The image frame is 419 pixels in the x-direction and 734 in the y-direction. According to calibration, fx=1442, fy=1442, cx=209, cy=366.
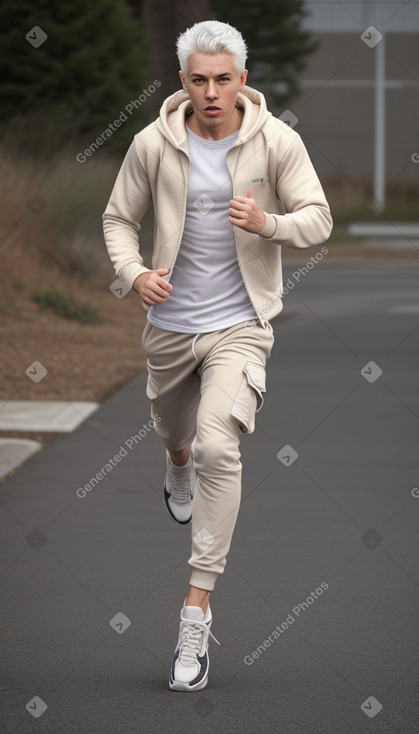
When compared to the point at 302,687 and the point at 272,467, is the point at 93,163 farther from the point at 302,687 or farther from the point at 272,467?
the point at 302,687

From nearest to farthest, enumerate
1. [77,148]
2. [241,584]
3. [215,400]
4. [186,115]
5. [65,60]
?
[215,400], [186,115], [241,584], [77,148], [65,60]

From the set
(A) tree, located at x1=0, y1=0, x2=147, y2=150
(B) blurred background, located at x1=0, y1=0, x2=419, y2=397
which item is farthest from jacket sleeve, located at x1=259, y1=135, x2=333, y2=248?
(A) tree, located at x1=0, y1=0, x2=147, y2=150

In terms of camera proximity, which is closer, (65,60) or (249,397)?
(249,397)

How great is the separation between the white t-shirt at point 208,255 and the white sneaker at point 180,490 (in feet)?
3.70

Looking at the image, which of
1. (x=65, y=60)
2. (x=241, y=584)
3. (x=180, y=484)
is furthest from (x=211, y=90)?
(x=65, y=60)

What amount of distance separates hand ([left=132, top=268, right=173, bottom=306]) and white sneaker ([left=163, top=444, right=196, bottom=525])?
4.40ft

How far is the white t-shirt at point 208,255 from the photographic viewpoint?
482 centimetres

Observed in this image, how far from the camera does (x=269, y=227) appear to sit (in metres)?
4.59

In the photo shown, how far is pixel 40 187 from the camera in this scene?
1644 centimetres

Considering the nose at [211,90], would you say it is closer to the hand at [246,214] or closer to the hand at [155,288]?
the hand at [246,214]

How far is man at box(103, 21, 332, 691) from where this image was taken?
→ 462cm

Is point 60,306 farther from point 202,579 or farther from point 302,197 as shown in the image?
point 202,579

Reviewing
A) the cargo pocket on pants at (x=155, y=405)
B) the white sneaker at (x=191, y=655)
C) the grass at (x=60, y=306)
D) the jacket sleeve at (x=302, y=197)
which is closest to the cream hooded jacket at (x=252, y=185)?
the jacket sleeve at (x=302, y=197)

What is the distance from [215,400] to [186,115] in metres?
1.02
